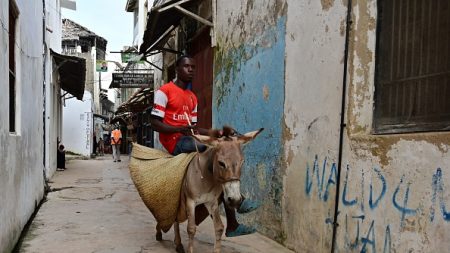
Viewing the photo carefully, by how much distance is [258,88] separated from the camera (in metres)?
6.09

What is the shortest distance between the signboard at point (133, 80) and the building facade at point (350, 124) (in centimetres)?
1278

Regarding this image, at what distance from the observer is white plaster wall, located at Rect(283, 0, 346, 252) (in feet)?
14.0

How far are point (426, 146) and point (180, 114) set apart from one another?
2.69 metres

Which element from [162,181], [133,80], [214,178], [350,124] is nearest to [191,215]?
[214,178]

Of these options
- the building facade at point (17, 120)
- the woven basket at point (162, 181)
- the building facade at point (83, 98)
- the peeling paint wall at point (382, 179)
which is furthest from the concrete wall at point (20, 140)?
the building facade at point (83, 98)

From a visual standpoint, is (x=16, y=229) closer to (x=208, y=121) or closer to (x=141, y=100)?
(x=208, y=121)

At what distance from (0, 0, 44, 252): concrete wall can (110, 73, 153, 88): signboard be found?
10.8 metres

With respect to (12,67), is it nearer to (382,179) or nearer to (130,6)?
(382,179)

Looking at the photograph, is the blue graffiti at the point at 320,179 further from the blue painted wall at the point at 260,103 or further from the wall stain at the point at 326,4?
the wall stain at the point at 326,4

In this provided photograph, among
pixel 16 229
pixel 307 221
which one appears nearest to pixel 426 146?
pixel 307 221

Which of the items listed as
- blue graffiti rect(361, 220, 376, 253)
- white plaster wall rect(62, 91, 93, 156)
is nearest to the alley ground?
blue graffiti rect(361, 220, 376, 253)

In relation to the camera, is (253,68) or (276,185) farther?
(253,68)

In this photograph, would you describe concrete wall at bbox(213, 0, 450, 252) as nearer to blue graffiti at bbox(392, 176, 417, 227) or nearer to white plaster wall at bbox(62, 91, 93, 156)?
blue graffiti at bbox(392, 176, 417, 227)

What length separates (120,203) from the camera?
28.3 feet
